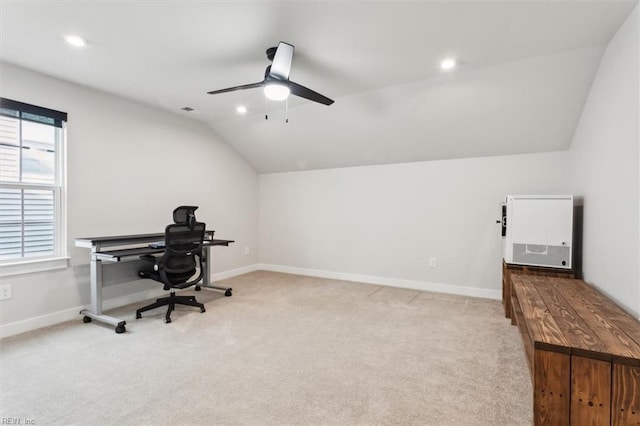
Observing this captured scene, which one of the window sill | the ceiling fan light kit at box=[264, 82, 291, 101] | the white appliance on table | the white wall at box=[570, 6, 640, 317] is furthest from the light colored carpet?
the ceiling fan light kit at box=[264, 82, 291, 101]

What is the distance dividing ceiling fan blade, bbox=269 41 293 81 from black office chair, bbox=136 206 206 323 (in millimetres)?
1837

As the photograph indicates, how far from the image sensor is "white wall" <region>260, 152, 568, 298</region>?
13.5 ft

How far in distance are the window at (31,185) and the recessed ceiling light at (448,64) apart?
12.5ft

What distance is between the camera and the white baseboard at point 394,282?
166 inches

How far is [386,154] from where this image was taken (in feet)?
15.3

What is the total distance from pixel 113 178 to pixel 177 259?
52.2 inches

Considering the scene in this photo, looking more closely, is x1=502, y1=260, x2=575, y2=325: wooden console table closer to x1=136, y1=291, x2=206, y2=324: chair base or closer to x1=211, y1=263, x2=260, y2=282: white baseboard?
x1=136, y1=291, x2=206, y2=324: chair base

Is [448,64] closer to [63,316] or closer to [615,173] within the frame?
[615,173]

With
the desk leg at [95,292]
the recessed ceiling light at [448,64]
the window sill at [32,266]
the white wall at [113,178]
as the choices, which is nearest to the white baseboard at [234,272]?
the white wall at [113,178]

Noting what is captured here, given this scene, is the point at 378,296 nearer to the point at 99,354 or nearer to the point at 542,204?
the point at 542,204

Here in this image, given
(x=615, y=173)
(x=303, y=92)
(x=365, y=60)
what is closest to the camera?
(x=615, y=173)

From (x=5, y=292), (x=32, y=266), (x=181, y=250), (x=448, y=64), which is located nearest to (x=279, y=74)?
(x=448, y=64)

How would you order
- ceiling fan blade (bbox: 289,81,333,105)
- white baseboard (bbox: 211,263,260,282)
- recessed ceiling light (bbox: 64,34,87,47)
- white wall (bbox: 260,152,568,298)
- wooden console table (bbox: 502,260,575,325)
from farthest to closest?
white baseboard (bbox: 211,263,260,282)
white wall (bbox: 260,152,568,298)
wooden console table (bbox: 502,260,575,325)
ceiling fan blade (bbox: 289,81,333,105)
recessed ceiling light (bbox: 64,34,87,47)

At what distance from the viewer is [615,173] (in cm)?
223
